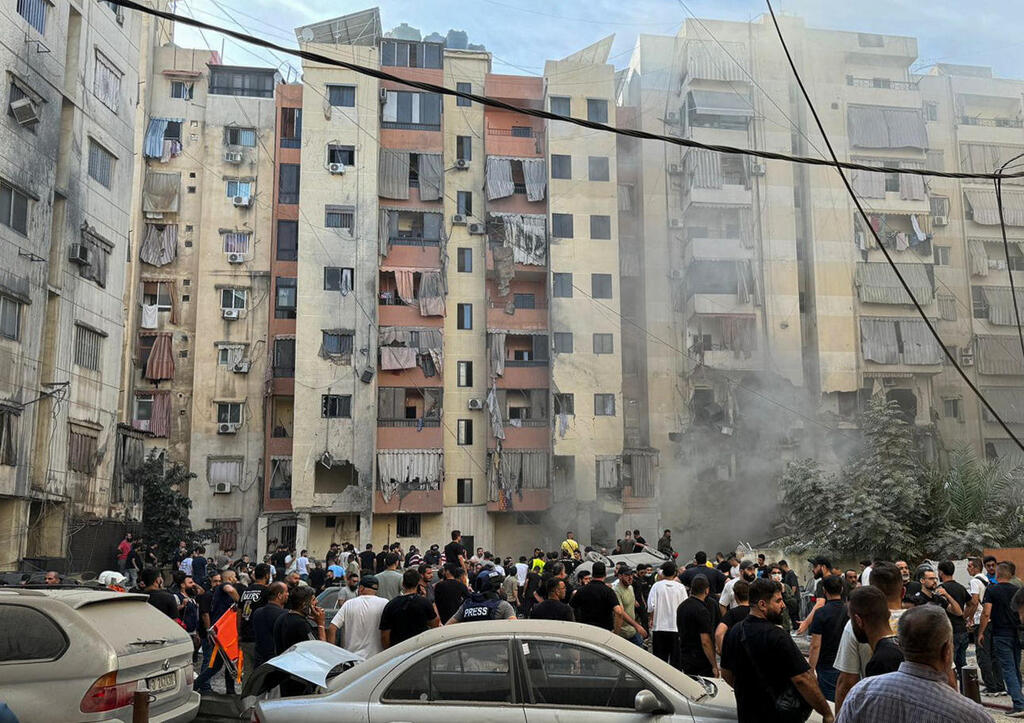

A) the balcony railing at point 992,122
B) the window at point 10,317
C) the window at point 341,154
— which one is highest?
the balcony railing at point 992,122

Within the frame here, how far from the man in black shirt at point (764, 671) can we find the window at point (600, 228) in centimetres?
3862

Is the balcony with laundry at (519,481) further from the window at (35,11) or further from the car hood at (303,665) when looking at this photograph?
the car hood at (303,665)

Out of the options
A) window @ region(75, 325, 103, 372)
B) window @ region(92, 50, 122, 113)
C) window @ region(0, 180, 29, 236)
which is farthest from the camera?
window @ region(92, 50, 122, 113)

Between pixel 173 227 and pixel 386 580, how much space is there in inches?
1353

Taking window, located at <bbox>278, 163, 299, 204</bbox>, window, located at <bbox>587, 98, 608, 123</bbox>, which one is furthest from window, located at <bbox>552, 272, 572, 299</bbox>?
window, located at <bbox>278, 163, 299, 204</bbox>

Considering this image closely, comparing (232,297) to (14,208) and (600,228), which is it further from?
(14,208)

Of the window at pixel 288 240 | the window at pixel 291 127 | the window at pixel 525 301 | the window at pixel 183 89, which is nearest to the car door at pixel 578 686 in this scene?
the window at pixel 525 301

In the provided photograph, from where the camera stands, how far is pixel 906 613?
149 inches

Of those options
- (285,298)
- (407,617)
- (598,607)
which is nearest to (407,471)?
(285,298)

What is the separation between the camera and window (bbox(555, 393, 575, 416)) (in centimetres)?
4266

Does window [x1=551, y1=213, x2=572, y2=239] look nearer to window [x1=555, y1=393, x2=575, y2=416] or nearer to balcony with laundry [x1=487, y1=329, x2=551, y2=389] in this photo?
balcony with laundry [x1=487, y1=329, x2=551, y2=389]

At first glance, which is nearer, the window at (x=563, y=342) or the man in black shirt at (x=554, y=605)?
the man in black shirt at (x=554, y=605)

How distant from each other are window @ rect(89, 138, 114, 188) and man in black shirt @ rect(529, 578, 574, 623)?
25150 millimetres

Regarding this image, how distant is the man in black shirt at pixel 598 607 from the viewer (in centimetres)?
1073
